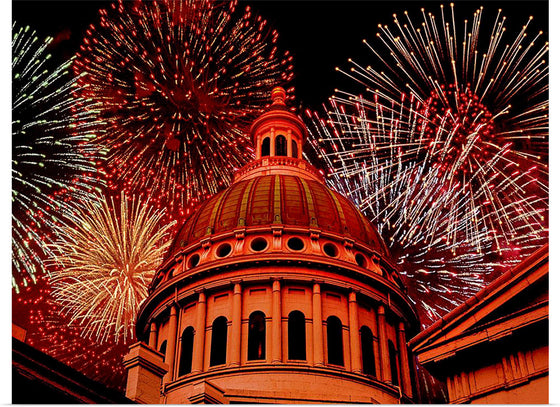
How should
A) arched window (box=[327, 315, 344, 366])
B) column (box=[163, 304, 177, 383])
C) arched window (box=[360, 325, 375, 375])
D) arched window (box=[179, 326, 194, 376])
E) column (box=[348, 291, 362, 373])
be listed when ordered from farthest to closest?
arched window (box=[179, 326, 194, 376])
arched window (box=[360, 325, 375, 375])
column (box=[163, 304, 177, 383])
arched window (box=[327, 315, 344, 366])
column (box=[348, 291, 362, 373])

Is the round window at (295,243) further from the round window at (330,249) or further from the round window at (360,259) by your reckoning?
the round window at (360,259)

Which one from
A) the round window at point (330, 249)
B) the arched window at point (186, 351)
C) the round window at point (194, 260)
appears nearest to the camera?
the arched window at point (186, 351)

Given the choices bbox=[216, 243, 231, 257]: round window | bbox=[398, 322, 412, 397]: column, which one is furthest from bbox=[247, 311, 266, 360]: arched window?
bbox=[398, 322, 412, 397]: column

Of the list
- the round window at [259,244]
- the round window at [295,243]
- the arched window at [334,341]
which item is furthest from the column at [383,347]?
the round window at [259,244]

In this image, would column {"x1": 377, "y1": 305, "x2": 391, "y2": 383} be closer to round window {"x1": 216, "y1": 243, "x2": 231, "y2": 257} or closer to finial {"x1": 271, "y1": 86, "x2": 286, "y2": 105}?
round window {"x1": 216, "y1": 243, "x2": 231, "y2": 257}

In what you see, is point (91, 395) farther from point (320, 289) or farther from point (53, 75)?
point (320, 289)

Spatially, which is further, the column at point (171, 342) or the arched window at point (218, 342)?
the column at point (171, 342)
